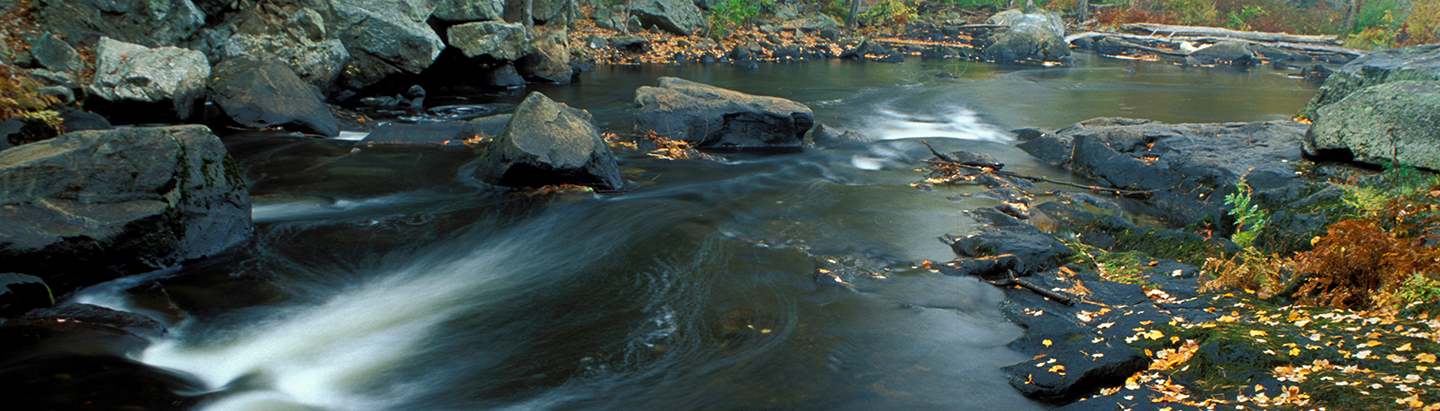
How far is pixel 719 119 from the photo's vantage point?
1207cm

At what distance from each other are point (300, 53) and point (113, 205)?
9.01m

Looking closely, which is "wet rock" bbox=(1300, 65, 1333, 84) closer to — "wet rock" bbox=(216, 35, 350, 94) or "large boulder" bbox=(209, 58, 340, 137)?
"wet rock" bbox=(216, 35, 350, 94)

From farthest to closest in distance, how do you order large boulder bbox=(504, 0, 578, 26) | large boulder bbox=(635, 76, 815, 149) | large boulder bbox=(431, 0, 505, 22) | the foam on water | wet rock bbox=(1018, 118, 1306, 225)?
large boulder bbox=(504, 0, 578, 26)
large boulder bbox=(431, 0, 505, 22)
large boulder bbox=(635, 76, 815, 149)
wet rock bbox=(1018, 118, 1306, 225)
the foam on water

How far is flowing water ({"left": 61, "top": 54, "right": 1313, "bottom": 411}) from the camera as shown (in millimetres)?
4648

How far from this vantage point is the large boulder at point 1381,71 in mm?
9555

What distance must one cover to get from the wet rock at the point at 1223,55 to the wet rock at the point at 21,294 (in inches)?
1450

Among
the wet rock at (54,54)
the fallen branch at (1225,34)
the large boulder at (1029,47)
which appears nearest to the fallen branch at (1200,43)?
the fallen branch at (1225,34)

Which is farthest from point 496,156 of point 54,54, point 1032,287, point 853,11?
point 853,11

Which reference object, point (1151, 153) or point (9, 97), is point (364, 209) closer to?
point (9, 97)

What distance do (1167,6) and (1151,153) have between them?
39421 millimetres

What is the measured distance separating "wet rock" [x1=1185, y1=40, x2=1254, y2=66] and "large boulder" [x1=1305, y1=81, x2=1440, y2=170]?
2728 cm

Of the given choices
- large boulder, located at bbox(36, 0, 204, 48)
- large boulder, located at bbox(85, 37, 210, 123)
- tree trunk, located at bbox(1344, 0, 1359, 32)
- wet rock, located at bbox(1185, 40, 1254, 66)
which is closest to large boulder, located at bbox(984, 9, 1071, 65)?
wet rock, located at bbox(1185, 40, 1254, 66)

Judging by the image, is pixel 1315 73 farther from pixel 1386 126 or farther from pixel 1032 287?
pixel 1032 287

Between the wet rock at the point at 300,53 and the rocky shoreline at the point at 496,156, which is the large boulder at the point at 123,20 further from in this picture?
the wet rock at the point at 300,53
